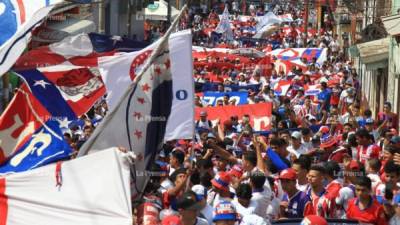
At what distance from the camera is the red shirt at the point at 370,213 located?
8969 millimetres

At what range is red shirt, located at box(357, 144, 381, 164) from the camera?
12.7m

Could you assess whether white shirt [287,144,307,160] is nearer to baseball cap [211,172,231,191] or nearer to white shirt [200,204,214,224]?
baseball cap [211,172,231,191]

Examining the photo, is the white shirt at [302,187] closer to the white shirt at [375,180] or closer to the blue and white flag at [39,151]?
the white shirt at [375,180]

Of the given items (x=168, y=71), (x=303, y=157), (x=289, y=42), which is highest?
(x=168, y=71)

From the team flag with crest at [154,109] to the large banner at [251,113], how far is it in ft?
28.8

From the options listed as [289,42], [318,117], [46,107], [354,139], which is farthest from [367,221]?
[289,42]

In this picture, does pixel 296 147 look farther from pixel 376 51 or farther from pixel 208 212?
pixel 376 51

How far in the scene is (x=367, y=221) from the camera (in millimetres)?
8836

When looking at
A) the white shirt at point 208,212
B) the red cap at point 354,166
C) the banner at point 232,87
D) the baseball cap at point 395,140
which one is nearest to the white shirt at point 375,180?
the red cap at point 354,166

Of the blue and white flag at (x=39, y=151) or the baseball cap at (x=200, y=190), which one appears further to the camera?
the baseball cap at (x=200, y=190)

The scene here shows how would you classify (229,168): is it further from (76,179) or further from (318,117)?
(318,117)

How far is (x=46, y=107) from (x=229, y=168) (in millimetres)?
2114

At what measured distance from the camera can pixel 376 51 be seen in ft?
97.5

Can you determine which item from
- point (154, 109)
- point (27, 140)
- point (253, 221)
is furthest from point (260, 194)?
point (27, 140)
